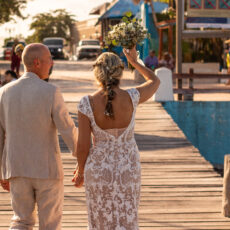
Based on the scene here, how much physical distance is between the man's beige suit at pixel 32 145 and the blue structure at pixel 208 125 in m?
11.5

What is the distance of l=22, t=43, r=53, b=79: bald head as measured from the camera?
14.1ft

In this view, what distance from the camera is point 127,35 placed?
4918 mm

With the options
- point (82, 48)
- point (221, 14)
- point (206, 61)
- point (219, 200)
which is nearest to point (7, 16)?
point (82, 48)

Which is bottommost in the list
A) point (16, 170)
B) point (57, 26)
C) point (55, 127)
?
point (57, 26)

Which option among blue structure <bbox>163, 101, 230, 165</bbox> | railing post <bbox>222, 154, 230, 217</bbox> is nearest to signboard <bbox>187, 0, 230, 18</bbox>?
blue structure <bbox>163, 101, 230, 165</bbox>

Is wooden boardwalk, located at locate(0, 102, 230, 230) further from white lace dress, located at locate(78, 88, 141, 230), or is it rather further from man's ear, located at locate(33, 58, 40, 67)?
man's ear, located at locate(33, 58, 40, 67)

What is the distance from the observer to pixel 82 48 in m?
44.8

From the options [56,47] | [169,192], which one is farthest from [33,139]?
[56,47]

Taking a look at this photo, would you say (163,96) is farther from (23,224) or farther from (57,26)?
(57,26)

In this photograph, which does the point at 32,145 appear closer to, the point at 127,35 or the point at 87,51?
the point at 127,35

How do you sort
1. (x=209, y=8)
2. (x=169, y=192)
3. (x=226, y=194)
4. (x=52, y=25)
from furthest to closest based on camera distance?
1. (x=52, y=25)
2. (x=209, y=8)
3. (x=169, y=192)
4. (x=226, y=194)

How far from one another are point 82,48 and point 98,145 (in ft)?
134

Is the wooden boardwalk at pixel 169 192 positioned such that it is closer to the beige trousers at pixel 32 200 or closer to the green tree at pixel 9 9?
the beige trousers at pixel 32 200

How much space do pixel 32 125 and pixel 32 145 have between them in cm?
15
